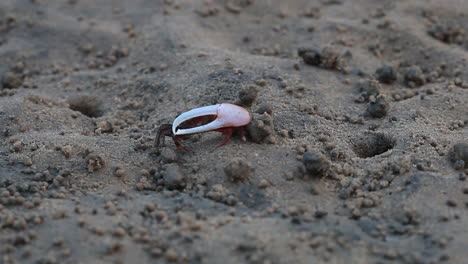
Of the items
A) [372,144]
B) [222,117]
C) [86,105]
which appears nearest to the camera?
[222,117]

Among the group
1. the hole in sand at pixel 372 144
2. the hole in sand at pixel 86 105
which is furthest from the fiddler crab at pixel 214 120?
the hole in sand at pixel 86 105

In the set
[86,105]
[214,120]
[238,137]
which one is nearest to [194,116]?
[214,120]

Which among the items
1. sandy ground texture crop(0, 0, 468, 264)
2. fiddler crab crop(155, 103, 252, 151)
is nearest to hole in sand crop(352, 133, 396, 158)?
sandy ground texture crop(0, 0, 468, 264)

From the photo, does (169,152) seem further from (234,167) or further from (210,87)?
(210,87)

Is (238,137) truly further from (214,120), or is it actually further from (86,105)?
(86,105)

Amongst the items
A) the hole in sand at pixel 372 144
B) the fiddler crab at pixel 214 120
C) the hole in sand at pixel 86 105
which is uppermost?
the fiddler crab at pixel 214 120

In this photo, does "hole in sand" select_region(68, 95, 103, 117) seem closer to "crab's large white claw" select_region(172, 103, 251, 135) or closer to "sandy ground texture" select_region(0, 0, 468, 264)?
"sandy ground texture" select_region(0, 0, 468, 264)

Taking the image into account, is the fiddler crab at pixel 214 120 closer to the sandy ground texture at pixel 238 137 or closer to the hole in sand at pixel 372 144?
the sandy ground texture at pixel 238 137
